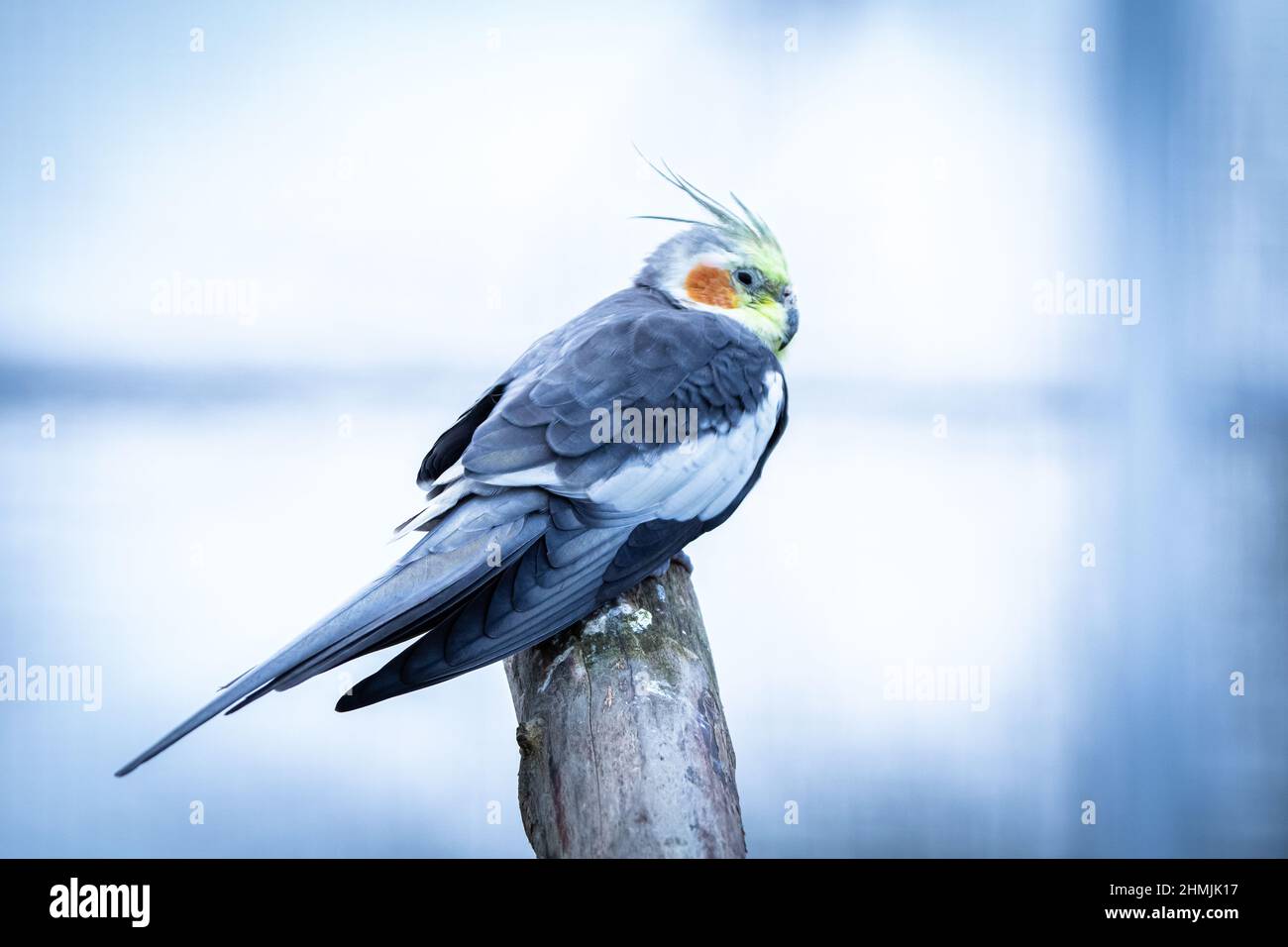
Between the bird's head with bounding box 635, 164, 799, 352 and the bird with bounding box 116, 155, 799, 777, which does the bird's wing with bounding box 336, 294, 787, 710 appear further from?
the bird's head with bounding box 635, 164, 799, 352

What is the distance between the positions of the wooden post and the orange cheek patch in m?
0.59

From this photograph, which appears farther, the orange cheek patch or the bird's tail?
the orange cheek patch

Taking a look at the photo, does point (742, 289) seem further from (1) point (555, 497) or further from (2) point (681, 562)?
(1) point (555, 497)

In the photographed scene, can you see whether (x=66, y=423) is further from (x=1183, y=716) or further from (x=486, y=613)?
(x=1183, y=716)

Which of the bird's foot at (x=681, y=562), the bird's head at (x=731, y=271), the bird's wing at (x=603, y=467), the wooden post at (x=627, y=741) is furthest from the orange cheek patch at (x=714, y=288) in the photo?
the wooden post at (x=627, y=741)

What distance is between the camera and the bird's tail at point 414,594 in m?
1.05

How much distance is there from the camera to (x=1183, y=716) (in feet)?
8.89

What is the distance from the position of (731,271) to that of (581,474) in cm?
57

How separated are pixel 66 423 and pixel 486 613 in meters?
2.17

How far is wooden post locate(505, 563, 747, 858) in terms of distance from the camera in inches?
41.2

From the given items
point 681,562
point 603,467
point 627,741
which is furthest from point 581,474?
point 627,741

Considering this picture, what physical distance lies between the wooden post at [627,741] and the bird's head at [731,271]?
59 centimetres

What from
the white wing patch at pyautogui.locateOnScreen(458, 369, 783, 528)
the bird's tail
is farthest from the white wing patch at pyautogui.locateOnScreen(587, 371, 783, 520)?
the bird's tail

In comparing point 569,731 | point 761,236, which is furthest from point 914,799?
point 569,731
